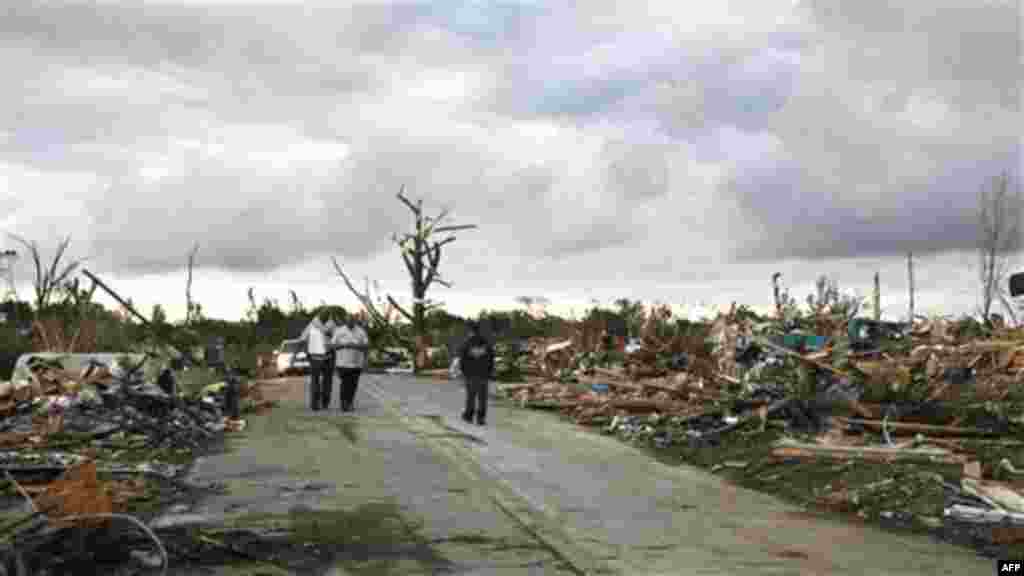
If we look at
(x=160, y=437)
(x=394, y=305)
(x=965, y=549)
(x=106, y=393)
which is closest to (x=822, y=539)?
(x=965, y=549)

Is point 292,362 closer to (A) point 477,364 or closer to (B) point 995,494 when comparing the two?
(A) point 477,364

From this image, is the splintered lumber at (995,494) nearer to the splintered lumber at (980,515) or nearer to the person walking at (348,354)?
the splintered lumber at (980,515)

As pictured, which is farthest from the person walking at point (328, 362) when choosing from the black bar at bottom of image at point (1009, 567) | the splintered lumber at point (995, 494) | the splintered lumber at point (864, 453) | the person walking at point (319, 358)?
the black bar at bottom of image at point (1009, 567)

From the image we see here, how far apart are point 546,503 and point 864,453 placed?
19.5 feet

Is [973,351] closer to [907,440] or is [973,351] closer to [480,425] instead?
[907,440]

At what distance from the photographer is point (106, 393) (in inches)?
895

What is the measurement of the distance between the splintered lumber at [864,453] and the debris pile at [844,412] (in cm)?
2

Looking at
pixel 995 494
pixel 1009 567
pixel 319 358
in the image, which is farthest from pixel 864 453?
pixel 319 358

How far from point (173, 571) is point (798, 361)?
15.9 m

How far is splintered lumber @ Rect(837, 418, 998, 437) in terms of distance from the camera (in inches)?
778

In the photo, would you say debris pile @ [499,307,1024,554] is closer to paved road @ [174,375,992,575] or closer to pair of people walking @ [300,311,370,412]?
paved road @ [174,375,992,575]

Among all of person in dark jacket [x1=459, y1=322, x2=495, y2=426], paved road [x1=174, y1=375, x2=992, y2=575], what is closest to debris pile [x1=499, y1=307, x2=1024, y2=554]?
paved road [x1=174, y1=375, x2=992, y2=575]

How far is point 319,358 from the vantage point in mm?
26781

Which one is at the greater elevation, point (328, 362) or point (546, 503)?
point (328, 362)
